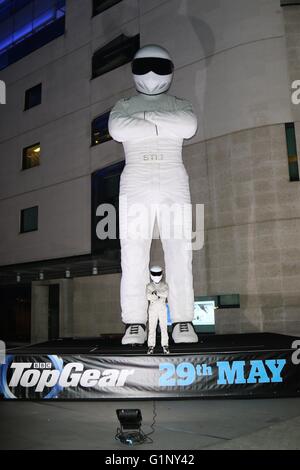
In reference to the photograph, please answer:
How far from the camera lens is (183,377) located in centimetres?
446

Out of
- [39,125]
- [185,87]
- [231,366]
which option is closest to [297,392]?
[231,366]

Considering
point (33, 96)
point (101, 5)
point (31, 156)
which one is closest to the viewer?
point (101, 5)

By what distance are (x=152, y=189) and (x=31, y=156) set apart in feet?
34.3

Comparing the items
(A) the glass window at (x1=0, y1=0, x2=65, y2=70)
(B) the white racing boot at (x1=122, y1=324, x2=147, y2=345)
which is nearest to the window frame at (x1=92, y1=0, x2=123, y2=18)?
(A) the glass window at (x1=0, y1=0, x2=65, y2=70)

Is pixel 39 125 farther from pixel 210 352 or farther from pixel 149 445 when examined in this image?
pixel 149 445

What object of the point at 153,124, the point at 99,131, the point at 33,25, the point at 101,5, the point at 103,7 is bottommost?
the point at 153,124

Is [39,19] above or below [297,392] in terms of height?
above

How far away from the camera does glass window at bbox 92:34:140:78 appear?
37.9ft

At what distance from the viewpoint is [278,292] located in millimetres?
8375

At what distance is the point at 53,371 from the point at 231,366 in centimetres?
195

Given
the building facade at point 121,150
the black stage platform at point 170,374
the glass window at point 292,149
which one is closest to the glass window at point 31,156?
the building facade at point 121,150

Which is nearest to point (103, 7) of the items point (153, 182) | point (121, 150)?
point (121, 150)

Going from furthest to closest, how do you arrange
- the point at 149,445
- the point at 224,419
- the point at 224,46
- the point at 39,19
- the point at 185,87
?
the point at 39,19 < the point at 185,87 < the point at 224,46 < the point at 224,419 < the point at 149,445

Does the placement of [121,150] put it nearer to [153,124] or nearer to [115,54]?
[115,54]
